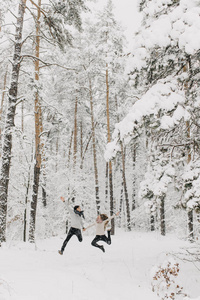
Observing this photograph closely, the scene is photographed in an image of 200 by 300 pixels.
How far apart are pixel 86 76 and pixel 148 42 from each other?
1449cm

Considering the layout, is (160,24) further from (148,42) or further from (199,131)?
(199,131)

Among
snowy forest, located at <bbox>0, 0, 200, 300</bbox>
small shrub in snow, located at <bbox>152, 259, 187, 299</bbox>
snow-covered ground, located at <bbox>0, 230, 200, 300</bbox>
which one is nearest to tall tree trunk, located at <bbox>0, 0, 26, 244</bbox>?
snowy forest, located at <bbox>0, 0, 200, 300</bbox>

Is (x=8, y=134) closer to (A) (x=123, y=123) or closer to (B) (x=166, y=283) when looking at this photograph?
(A) (x=123, y=123)

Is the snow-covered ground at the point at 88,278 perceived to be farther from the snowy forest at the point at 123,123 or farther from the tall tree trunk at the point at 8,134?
the tall tree trunk at the point at 8,134

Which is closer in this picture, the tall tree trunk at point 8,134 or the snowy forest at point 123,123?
the snowy forest at point 123,123

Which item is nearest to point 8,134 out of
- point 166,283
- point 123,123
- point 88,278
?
point 123,123

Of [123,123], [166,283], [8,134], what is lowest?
[166,283]

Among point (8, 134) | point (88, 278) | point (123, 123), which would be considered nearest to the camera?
point (123, 123)

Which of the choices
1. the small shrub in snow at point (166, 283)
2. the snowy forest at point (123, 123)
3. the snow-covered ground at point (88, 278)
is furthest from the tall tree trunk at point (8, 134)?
the small shrub in snow at point (166, 283)

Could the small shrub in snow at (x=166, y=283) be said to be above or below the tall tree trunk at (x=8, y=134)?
below

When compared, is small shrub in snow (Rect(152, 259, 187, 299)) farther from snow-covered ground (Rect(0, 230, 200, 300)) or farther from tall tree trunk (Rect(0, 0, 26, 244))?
tall tree trunk (Rect(0, 0, 26, 244))

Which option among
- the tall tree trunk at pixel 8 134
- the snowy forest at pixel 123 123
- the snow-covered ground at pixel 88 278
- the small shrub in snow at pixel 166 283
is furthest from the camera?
the tall tree trunk at pixel 8 134

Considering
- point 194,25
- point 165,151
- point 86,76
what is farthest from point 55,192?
point 194,25

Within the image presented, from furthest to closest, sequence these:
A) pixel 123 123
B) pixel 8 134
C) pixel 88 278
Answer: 1. pixel 8 134
2. pixel 88 278
3. pixel 123 123
